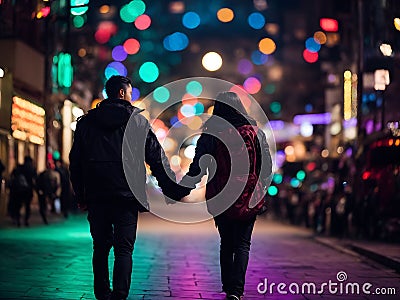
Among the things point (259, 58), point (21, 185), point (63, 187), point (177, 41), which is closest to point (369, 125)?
point (63, 187)

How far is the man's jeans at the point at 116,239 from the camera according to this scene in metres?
6.96

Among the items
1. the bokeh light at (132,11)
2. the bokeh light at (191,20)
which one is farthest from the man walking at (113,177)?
the bokeh light at (191,20)

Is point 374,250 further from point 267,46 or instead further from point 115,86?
point 267,46

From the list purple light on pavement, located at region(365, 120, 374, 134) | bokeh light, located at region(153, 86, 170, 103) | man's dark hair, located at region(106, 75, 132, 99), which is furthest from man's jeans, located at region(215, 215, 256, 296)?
bokeh light, located at region(153, 86, 170, 103)

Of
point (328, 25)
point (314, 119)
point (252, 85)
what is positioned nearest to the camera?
point (328, 25)

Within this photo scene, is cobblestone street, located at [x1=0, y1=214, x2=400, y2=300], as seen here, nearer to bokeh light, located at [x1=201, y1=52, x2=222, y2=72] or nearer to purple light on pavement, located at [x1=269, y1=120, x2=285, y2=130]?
bokeh light, located at [x1=201, y1=52, x2=222, y2=72]

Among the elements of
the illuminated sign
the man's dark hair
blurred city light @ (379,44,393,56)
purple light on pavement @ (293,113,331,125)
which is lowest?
the man's dark hair

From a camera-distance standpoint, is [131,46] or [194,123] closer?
[131,46]

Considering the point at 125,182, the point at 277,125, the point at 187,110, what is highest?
the point at 187,110

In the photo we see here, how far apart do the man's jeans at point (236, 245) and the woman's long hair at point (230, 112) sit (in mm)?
926

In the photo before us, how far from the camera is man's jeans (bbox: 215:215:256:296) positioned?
26.0ft

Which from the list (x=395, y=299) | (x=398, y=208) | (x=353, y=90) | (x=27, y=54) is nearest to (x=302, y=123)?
(x=353, y=90)

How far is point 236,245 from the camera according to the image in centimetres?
795

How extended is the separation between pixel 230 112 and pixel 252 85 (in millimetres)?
79572
